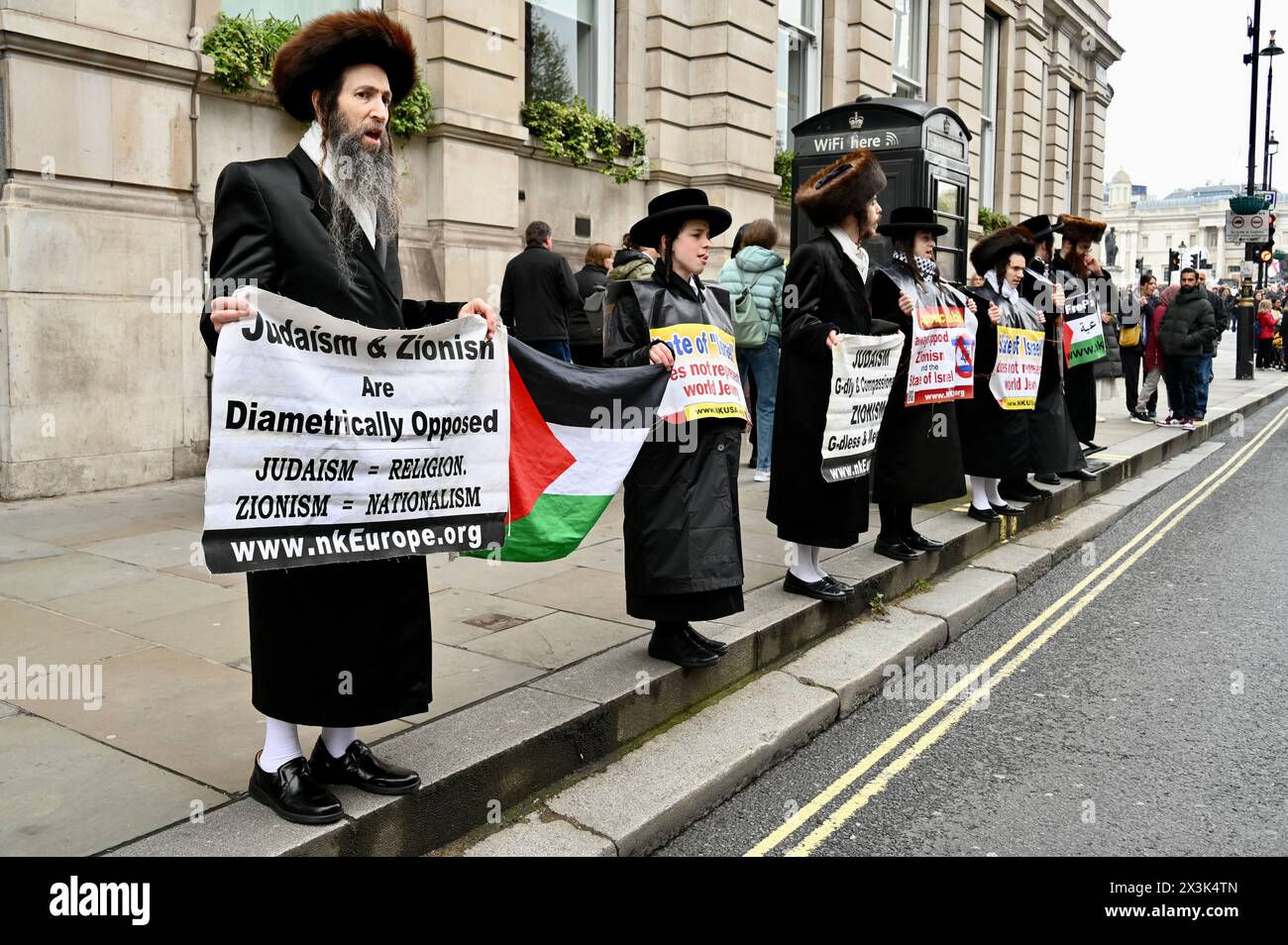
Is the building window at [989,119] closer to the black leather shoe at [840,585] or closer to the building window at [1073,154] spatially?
the building window at [1073,154]

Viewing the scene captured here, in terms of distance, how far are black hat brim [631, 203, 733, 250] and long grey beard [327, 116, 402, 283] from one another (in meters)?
1.41

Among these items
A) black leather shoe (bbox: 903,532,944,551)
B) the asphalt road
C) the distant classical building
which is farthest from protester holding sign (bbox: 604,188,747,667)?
the distant classical building

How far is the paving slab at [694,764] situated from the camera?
366 cm

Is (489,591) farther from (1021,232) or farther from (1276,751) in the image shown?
(1021,232)

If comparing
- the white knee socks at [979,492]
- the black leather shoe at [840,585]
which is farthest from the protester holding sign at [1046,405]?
the black leather shoe at [840,585]

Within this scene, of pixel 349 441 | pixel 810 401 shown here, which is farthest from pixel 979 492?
pixel 349 441

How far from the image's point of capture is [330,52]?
3084 mm

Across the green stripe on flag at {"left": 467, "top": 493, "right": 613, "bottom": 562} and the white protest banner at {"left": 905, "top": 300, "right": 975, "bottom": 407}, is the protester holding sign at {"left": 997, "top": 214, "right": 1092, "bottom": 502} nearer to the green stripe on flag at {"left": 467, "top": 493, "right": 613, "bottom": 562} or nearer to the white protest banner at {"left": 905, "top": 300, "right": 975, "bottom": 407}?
the white protest banner at {"left": 905, "top": 300, "right": 975, "bottom": 407}

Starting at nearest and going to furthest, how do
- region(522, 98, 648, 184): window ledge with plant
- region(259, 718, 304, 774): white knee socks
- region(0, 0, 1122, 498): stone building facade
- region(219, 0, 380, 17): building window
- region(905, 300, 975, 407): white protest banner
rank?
region(259, 718, 304, 774): white knee socks < region(905, 300, 975, 407): white protest banner < region(0, 0, 1122, 498): stone building facade < region(219, 0, 380, 17): building window < region(522, 98, 648, 184): window ledge with plant

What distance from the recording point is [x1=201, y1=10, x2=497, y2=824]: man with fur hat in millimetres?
3045

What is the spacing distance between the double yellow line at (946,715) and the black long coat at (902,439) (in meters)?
0.97

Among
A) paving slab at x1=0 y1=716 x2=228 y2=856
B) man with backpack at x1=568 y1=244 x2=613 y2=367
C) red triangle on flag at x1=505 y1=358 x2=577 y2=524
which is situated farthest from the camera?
man with backpack at x1=568 y1=244 x2=613 y2=367

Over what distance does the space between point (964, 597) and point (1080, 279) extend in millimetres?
4707

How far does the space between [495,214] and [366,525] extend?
8337 millimetres
